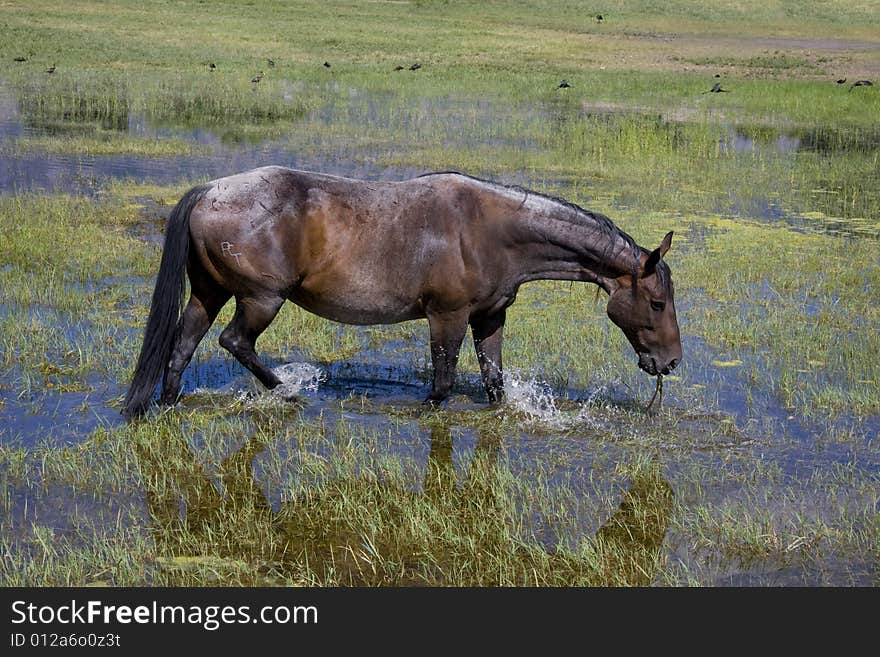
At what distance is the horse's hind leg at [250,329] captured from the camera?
706 cm

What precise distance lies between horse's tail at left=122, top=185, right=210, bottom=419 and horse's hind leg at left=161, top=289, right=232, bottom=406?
0.35 ft

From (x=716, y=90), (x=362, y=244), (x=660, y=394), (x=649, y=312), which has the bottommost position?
(x=660, y=394)

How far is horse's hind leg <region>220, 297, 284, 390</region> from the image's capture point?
23.2 feet

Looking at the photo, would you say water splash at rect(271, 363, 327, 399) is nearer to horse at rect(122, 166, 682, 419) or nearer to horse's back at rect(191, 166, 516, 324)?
horse at rect(122, 166, 682, 419)

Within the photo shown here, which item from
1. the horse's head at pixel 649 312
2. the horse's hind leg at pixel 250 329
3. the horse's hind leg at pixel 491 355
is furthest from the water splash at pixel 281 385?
the horse's head at pixel 649 312

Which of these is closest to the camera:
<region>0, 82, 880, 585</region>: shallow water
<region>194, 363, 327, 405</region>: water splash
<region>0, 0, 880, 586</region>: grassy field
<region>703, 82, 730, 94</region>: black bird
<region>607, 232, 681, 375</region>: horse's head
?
<region>0, 0, 880, 586</region>: grassy field

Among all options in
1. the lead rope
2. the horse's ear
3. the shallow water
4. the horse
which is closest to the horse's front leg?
the horse

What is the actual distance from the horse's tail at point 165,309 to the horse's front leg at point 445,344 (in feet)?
5.57

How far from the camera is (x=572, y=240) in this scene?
727 centimetres

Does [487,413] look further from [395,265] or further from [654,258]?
[654,258]

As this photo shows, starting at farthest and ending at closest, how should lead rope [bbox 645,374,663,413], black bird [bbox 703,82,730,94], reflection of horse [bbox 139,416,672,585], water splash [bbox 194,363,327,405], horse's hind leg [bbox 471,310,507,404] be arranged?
1. black bird [bbox 703,82,730,94]
2. horse's hind leg [bbox 471,310,507,404]
3. water splash [bbox 194,363,327,405]
4. lead rope [bbox 645,374,663,413]
5. reflection of horse [bbox 139,416,672,585]

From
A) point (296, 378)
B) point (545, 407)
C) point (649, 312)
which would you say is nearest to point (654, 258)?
point (649, 312)

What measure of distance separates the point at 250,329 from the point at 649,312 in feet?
8.82

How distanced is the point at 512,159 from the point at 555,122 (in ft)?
16.6
